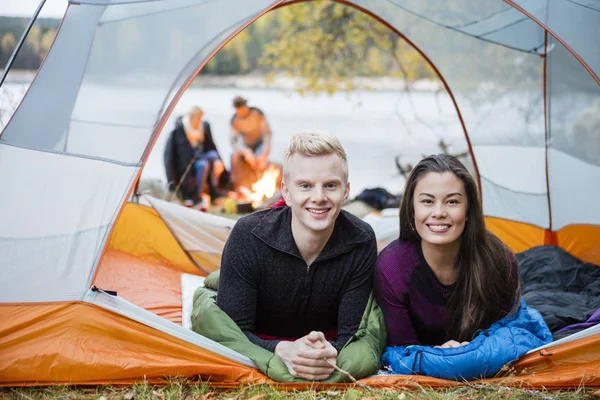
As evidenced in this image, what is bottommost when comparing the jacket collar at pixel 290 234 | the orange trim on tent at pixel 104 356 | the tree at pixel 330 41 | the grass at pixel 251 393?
the grass at pixel 251 393

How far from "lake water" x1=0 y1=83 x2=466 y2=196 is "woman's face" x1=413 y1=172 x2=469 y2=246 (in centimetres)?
472

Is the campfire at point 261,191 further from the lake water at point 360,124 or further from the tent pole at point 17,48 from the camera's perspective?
the tent pole at point 17,48

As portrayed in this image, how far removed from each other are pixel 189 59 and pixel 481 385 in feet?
6.42

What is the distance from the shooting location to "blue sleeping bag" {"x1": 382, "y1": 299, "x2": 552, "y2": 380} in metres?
2.82

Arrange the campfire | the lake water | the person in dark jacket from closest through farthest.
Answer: the campfire → the person in dark jacket → the lake water

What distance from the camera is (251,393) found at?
2736 mm

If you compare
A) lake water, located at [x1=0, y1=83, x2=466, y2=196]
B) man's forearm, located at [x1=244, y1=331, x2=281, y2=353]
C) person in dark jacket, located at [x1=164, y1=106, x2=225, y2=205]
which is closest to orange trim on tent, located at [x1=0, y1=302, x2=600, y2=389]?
man's forearm, located at [x1=244, y1=331, x2=281, y2=353]

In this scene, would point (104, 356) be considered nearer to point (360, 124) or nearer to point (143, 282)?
point (143, 282)

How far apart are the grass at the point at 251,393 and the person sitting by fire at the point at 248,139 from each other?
15.9 feet

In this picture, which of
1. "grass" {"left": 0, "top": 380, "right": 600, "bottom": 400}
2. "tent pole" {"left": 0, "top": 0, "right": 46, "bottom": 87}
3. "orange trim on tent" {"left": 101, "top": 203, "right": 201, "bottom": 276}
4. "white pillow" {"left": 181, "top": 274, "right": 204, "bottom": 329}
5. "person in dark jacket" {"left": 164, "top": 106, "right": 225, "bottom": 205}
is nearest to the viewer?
"grass" {"left": 0, "top": 380, "right": 600, "bottom": 400}

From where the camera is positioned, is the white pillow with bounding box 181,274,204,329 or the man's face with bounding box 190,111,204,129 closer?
the white pillow with bounding box 181,274,204,329

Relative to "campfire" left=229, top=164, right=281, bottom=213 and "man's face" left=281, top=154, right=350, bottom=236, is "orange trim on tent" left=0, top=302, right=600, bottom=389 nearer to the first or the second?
"man's face" left=281, top=154, right=350, bottom=236

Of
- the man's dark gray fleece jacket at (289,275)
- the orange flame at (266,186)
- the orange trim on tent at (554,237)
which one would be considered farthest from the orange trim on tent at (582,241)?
the orange flame at (266,186)

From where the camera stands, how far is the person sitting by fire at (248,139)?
766 centimetres
